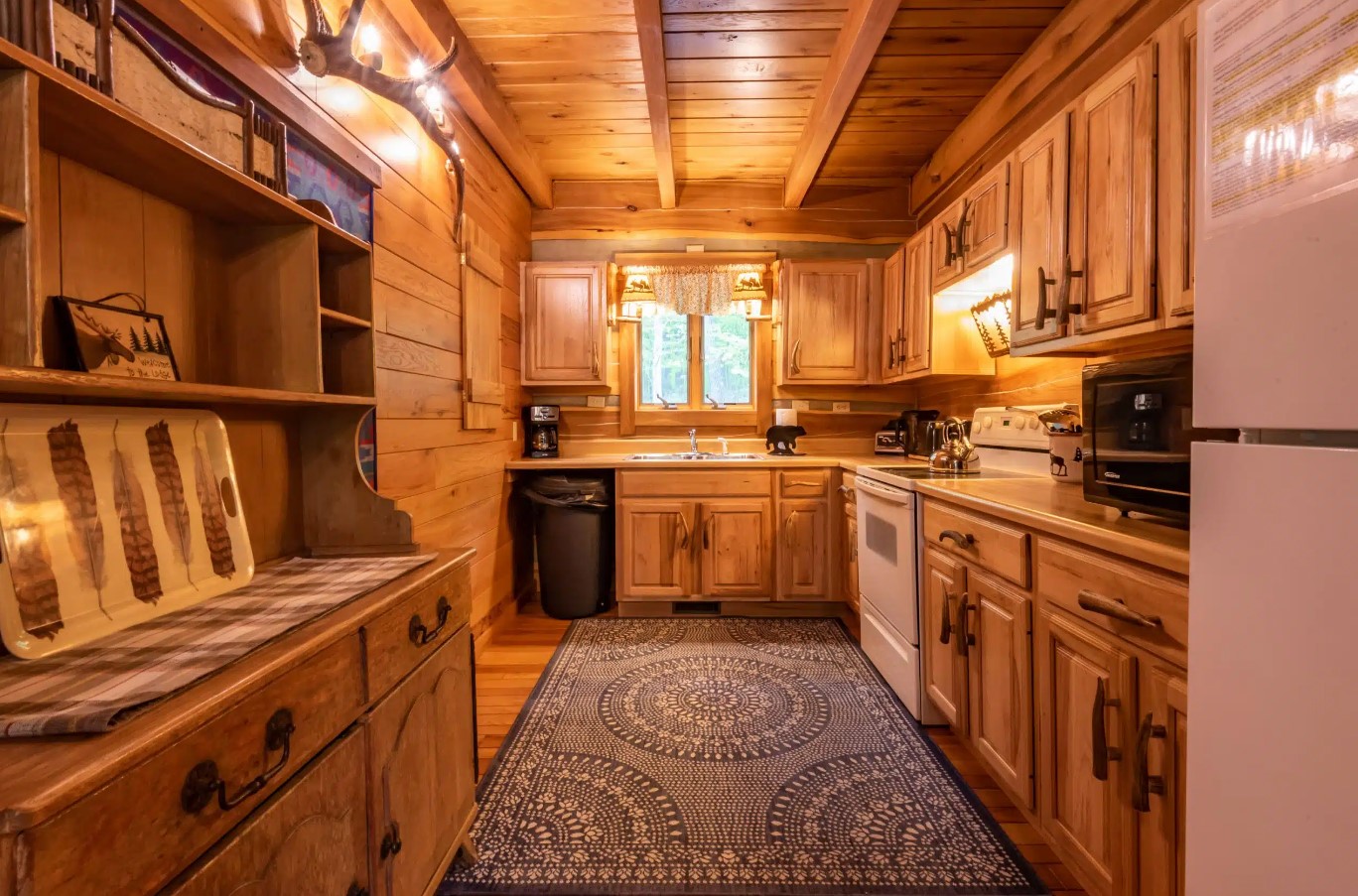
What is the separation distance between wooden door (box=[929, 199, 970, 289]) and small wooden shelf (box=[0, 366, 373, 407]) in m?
2.46

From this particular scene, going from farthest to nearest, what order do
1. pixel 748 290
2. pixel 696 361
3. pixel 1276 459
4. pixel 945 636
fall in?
pixel 696 361 < pixel 748 290 < pixel 945 636 < pixel 1276 459

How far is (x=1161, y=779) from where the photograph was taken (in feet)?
3.38

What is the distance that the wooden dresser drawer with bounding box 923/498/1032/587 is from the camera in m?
1.48

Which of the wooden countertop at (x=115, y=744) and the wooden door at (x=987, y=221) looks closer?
the wooden countertop at (x=115, y=744)

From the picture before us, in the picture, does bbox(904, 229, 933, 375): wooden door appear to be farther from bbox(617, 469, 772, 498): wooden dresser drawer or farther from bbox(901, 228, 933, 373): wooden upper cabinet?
bbox(617, 469, 772, 498): wooden dresser drawer

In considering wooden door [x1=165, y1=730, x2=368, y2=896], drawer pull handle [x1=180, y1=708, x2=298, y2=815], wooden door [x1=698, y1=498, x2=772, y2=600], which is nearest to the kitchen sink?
wooden door [x1=698, y1=498, x2=772, y2=600]

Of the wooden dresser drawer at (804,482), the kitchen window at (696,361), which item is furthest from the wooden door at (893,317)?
the kitchen window at (696,361)

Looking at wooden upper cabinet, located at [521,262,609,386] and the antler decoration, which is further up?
the antler decoration

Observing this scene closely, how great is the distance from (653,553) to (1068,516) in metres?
2.16

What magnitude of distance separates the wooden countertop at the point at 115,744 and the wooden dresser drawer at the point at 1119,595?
1.42 m

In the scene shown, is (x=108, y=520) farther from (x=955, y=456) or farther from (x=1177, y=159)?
(x=955, y=456)

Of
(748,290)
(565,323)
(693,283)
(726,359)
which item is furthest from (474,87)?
(726,359)

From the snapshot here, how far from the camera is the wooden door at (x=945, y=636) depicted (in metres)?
1.79

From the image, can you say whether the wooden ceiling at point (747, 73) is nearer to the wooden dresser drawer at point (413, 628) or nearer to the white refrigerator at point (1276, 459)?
the white refrigerator at point (1276, 459)
